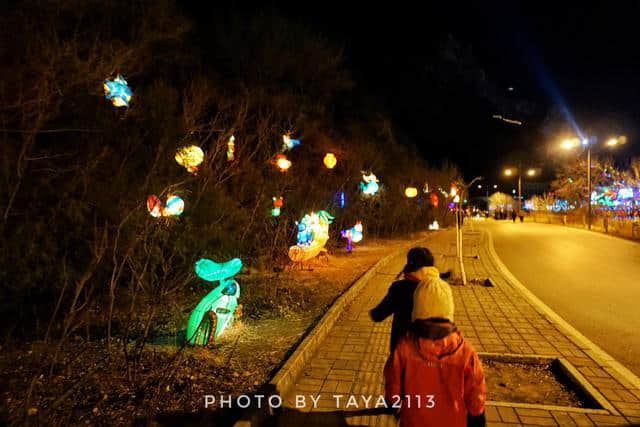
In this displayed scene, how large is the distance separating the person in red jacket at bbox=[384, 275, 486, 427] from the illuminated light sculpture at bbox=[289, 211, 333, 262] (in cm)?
800

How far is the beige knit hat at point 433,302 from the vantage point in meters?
2.37

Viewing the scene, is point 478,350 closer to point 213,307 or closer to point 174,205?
point 213,307

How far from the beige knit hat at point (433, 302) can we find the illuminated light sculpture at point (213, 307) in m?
3.17

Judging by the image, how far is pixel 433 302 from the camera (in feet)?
7.80

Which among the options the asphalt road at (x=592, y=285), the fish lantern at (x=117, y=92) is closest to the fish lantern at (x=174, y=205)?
the fish lantern at (x=117, y=92)

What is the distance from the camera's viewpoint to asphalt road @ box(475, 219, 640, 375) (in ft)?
20.7

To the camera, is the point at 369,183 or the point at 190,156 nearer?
the point at 190,156

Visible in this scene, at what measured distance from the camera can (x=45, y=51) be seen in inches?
235

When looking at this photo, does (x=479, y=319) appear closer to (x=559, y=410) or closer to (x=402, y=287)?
(x=559, y=410)

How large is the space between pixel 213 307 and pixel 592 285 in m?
9.35

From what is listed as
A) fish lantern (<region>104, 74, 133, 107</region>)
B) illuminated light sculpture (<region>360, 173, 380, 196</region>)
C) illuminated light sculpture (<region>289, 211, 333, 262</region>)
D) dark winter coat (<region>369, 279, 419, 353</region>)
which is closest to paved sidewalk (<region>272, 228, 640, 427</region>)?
dark winter coat (<region>369, 279, 419, 353</region>)

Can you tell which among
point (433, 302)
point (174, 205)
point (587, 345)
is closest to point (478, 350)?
point (587, 345)

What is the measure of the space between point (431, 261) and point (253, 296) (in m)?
5.17

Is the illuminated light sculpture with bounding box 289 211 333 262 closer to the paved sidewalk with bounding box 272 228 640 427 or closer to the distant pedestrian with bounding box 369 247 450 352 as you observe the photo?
the paved sidewalk with bounding box 272 228 640 427
